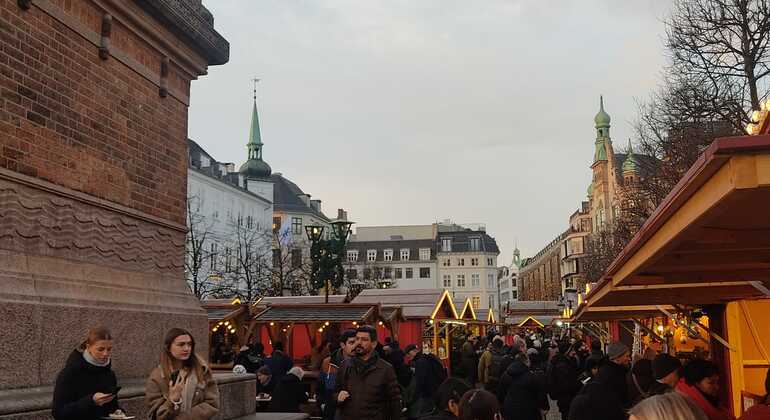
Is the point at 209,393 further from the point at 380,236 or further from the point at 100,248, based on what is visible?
the point at 380,236

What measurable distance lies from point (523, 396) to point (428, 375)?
2.21 metres

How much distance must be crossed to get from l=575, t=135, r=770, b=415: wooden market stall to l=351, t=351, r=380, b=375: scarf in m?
2.32

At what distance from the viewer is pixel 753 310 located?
10859 millimetres

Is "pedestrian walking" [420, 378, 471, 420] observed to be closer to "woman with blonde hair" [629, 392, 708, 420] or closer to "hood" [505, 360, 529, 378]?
"woman with blonde hair" [629, 392, 708, 420]

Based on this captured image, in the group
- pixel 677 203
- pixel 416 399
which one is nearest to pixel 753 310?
pixel 416 399

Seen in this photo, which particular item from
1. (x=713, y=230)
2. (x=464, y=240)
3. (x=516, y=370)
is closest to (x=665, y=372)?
(x=713, y=230)

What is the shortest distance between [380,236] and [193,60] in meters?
102

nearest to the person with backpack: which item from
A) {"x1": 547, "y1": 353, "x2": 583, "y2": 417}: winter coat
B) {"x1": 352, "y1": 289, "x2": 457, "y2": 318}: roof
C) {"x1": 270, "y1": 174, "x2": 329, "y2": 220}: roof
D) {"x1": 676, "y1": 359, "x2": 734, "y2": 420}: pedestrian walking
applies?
{"x1": 547, "y1": 353, "x2": 583, "y2": 417}: winter coat

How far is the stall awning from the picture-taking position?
3088 millimetres

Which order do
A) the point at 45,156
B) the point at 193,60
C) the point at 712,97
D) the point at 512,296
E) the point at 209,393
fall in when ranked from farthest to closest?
the point at 512,296 → the point at 712,97 → the point at 193,60 → the point at 45,156 → the point at 209,393

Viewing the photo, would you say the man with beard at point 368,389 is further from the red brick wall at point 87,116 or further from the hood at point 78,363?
the red brick wall at point 87,116

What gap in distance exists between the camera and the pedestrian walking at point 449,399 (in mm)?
4918

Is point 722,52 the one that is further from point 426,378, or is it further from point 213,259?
point 213,259

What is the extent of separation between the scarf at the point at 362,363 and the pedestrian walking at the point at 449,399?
0.80 metres
